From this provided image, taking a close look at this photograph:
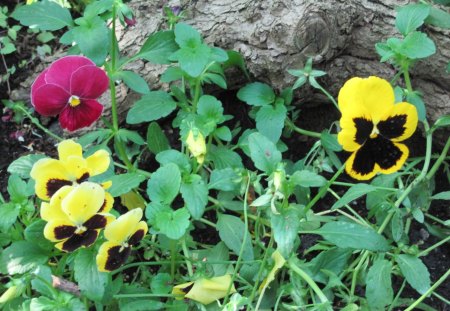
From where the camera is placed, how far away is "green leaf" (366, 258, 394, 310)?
5.39ft

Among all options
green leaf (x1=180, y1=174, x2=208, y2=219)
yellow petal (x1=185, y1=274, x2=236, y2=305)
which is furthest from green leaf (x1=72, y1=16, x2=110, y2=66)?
yellow petal (x1=185, y1=274, x2=236, y2=305)

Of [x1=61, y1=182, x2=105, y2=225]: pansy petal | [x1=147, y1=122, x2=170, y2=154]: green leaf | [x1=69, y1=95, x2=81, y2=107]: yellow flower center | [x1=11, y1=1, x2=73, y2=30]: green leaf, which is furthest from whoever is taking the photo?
[x1=147, y1=122, x2=170, y2=154]: green leaf

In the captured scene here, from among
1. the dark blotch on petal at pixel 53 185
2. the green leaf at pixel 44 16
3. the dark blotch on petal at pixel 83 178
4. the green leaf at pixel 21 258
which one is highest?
the green leaf at pixel 44 16

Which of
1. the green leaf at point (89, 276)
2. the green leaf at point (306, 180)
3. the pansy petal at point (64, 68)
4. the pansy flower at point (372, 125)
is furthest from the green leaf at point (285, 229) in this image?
the pansy petal at point (64, 68)

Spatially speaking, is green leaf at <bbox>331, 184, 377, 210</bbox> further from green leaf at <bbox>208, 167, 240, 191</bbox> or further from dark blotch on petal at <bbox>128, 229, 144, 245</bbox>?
dark blotch on petal at <bbox>128, 229, 144, 245</bbox>

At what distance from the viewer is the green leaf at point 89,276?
1.52m

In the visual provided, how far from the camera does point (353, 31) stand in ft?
7.02

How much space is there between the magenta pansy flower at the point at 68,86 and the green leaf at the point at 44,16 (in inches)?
7.4

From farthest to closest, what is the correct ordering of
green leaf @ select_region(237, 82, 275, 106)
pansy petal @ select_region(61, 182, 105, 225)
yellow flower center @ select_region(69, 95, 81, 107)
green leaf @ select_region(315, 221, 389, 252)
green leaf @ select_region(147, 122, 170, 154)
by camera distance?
green leaf @ select_region(237, 82, 275, 106) → green leaf @ select_region(147, 122, 170, 154) → yellow flower center @ select_region(69, 95, 81, 107) → green leaf @ select_region(315, 221, 389, 252) → pansy petal @ select_region(61, 182, 105, 225)

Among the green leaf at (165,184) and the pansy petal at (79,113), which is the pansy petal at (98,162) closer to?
the green leaf at (165,184)

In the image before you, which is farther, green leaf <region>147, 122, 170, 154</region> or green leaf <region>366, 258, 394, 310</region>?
green leaf <region>147, 122, 170, 154</region>

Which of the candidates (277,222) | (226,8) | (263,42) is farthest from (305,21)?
(277,222)

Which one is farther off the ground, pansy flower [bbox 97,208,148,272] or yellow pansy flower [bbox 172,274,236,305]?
pansy flower [bbox 97,208,148,272]

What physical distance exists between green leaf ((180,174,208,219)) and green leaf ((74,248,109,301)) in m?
0.24
